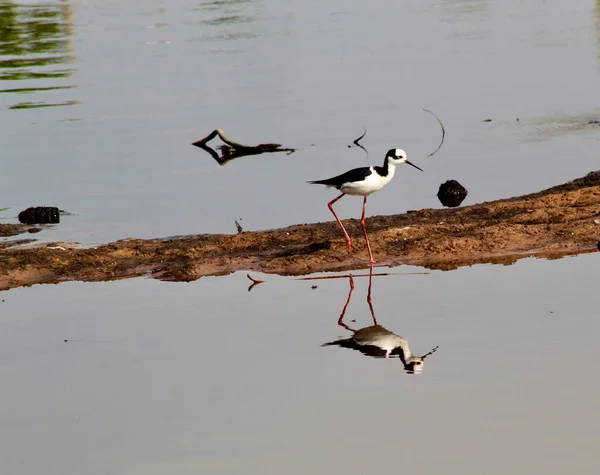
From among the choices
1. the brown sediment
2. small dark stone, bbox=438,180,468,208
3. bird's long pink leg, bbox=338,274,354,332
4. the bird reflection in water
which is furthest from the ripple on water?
the bird reflection in water

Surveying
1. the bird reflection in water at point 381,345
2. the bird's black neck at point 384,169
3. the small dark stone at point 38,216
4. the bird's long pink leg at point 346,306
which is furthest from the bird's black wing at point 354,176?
the small dark stone at point 38,216

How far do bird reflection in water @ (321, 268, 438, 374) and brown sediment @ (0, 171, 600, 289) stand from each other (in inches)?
67.7

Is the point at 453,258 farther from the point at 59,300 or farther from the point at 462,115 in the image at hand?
the point at 462,115

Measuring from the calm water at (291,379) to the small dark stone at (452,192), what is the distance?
3.48 meters

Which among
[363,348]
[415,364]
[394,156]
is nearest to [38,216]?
[394,156]

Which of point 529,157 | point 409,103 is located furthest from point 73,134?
point 529,157

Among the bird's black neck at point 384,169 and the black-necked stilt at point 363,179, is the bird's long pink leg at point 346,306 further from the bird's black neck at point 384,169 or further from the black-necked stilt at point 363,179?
the bird's black neck at point 384,169

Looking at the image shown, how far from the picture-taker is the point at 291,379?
889 cm

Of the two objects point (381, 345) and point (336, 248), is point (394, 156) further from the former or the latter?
point (381, 345)

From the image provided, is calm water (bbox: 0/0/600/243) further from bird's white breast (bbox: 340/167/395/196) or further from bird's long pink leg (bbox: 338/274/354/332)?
bird's long pink leg (bbox: 338/274/354/332)

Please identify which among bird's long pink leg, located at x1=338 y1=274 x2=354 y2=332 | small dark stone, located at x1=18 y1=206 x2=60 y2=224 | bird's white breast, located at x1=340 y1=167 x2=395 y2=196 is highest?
bird's white breast, located at x1=340 y1=167 x2=395 y2=196

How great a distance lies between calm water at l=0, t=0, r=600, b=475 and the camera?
784 cm

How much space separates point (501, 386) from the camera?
8445 millimetres

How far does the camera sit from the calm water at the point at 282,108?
627 inches
